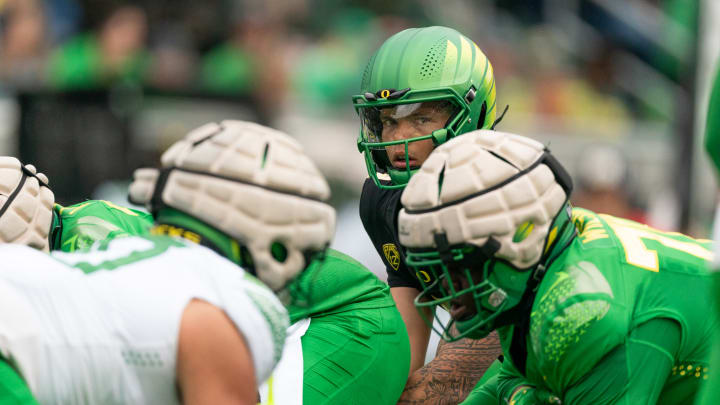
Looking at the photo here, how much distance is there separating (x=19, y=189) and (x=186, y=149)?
126 cm

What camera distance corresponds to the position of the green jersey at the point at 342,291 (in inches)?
152

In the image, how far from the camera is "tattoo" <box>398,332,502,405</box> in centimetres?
412

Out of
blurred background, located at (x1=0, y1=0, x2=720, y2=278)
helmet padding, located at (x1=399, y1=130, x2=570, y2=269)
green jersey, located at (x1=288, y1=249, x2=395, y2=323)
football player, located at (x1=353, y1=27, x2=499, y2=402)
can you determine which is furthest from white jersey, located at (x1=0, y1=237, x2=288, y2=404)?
blurred background, located at (x1=0, y1=0, x2=720, y2=278)

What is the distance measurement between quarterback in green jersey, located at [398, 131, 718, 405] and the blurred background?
4408mm

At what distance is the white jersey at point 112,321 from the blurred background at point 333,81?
197 inches

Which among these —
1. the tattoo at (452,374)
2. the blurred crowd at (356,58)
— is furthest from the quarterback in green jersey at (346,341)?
the blurred crowd at (356,58)

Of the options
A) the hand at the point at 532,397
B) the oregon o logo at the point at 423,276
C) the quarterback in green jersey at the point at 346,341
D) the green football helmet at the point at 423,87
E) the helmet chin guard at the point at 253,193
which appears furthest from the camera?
the green football helmet at the point at 423,87

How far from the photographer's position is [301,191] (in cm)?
257

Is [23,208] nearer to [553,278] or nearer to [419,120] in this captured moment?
[419,120]

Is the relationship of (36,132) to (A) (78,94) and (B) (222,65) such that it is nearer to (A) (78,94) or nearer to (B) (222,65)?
(A) (78,94)

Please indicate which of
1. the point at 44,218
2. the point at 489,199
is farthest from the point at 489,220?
the point at 44,218

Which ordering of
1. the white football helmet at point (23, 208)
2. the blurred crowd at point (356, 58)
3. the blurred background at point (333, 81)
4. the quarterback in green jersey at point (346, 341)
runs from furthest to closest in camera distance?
the blurred crowd at point (356, 58) → the blurred background at point (333, 81) → the quarterback in green jersey at point (346, 341) → the white football helmet at point (23, 208)

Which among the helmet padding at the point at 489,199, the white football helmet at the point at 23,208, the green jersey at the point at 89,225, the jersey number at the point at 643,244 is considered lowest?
the green jersey at the point at 89,225

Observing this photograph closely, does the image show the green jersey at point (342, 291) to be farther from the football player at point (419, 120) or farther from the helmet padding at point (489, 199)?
the helmet padding at point (489, 199)
